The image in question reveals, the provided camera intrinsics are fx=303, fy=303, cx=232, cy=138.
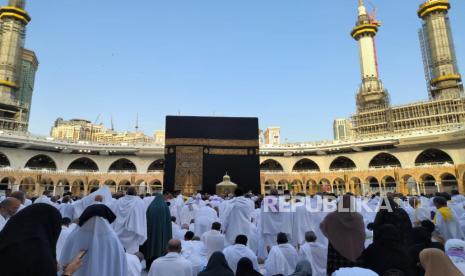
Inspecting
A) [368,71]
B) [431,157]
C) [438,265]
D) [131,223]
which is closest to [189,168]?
[131,223]

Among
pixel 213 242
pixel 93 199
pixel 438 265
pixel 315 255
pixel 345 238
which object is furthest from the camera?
pixel 93 199

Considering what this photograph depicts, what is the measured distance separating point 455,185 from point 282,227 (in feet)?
98.5

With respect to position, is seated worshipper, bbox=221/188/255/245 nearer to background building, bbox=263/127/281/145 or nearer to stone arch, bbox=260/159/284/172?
stone arch, bbox=260/159/284/172

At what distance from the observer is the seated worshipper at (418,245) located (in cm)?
298

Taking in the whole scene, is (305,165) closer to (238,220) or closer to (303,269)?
(238,220)

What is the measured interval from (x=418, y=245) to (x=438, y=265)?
1.29 metres

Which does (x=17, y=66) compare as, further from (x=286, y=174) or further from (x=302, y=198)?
(x=302, y=198)

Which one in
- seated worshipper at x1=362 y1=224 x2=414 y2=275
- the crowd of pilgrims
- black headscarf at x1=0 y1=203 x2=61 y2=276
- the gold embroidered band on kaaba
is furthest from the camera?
the gold embroidered band on kaaba

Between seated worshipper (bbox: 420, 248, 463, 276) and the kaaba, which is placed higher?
the kaaba

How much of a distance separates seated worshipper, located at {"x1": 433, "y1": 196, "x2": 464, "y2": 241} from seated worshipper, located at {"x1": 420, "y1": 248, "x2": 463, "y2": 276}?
3.37 meters

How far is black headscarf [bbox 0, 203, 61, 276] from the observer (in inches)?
60.2

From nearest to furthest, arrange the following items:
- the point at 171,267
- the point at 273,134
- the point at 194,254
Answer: the point at 171,267 → the point at 194,254 → the point at 273,134

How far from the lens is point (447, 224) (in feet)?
16.1

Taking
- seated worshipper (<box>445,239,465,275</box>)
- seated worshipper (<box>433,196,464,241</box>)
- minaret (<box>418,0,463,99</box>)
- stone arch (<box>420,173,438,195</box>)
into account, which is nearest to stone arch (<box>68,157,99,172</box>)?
stone arch (<box>420,173,438,195</box>)
